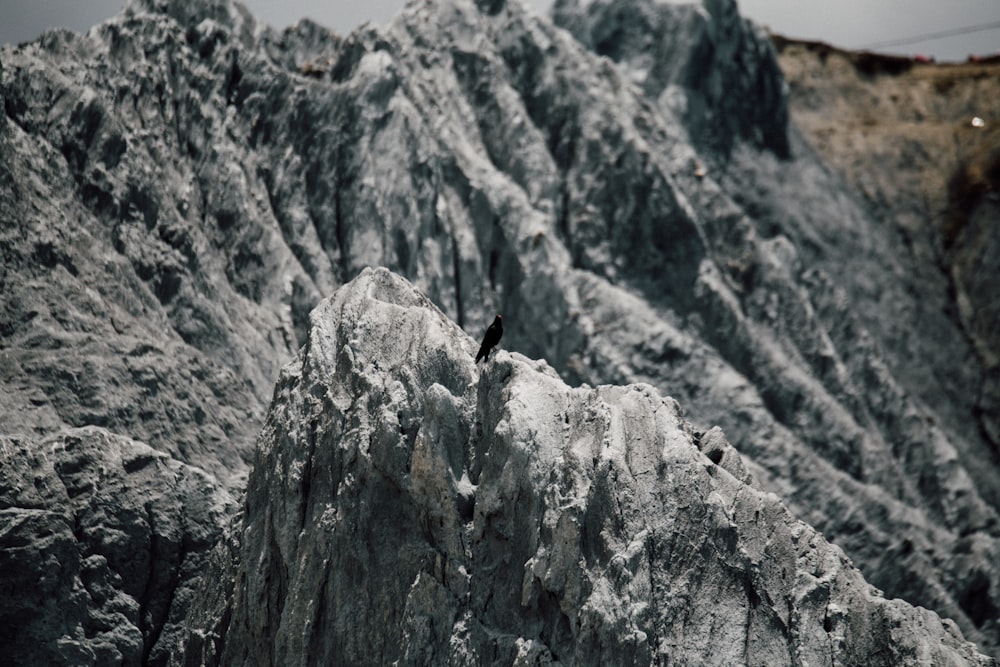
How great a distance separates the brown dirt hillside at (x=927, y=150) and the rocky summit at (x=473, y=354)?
43cm

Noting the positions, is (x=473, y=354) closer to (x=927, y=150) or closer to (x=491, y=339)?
(x=491, y=339)

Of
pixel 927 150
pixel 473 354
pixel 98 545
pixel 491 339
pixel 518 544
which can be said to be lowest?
pixel 98 545

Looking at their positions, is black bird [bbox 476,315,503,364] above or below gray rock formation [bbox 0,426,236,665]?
above

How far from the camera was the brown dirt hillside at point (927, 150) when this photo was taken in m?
90.9

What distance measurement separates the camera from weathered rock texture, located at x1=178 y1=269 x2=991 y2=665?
33281 millimetres

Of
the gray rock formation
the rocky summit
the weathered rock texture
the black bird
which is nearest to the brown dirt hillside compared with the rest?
the rocky summit

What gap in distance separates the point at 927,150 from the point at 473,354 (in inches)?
2752

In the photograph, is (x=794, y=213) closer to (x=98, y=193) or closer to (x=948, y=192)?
(x=948, y=192)

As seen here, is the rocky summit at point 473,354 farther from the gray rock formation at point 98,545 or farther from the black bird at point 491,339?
the black bird at point 491,339

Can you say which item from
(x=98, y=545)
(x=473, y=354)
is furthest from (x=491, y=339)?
(x=98, y=545)

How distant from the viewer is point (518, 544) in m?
34.1

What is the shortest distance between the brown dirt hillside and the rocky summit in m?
0.43

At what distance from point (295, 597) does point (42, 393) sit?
12438 mm

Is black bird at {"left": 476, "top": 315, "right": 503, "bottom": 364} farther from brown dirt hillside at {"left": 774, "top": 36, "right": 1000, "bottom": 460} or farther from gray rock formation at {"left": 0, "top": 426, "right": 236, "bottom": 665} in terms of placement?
brown dirt hillside at {"left": 774, "top": 36, "right": 1000, "bottom": 460}
